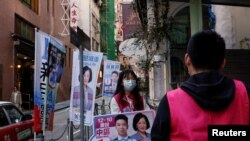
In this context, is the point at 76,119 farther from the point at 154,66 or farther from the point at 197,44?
the point at 154,66

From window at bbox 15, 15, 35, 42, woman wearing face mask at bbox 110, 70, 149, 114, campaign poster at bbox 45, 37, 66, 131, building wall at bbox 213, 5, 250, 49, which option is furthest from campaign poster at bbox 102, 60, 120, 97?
window at bbox 15, 15, 35, 42

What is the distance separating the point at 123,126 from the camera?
5.66 metres

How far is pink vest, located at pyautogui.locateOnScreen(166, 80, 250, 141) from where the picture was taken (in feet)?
7.66

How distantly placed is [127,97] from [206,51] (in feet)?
14.2

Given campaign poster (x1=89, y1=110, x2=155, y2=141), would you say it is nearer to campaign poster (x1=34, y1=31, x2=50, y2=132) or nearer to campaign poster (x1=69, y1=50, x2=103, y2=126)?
campaign poster (x1=34, y1=31, x2=50, y2=132)

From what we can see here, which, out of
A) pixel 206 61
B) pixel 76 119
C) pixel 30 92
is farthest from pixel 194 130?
pixel 30 92

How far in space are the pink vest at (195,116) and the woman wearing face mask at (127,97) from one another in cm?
410

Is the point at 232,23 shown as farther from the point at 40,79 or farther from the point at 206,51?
the point at 206,51

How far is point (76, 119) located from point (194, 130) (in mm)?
5833

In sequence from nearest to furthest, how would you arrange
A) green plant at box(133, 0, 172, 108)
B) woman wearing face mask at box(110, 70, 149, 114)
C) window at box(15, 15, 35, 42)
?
woman wearing face mask at box(110, 70, 149, 114), green plant at box(133, 0, 172, 108), window at box(15, 15, 35, 42)

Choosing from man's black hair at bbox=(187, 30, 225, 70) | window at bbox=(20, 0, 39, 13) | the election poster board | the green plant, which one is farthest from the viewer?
window at bbox=(20, 0, 39, 13)

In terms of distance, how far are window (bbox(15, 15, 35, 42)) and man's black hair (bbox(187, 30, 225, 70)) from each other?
27.3 metres

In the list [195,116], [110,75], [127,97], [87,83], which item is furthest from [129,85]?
[110,75]

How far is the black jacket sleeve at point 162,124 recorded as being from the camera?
93.7 inches
